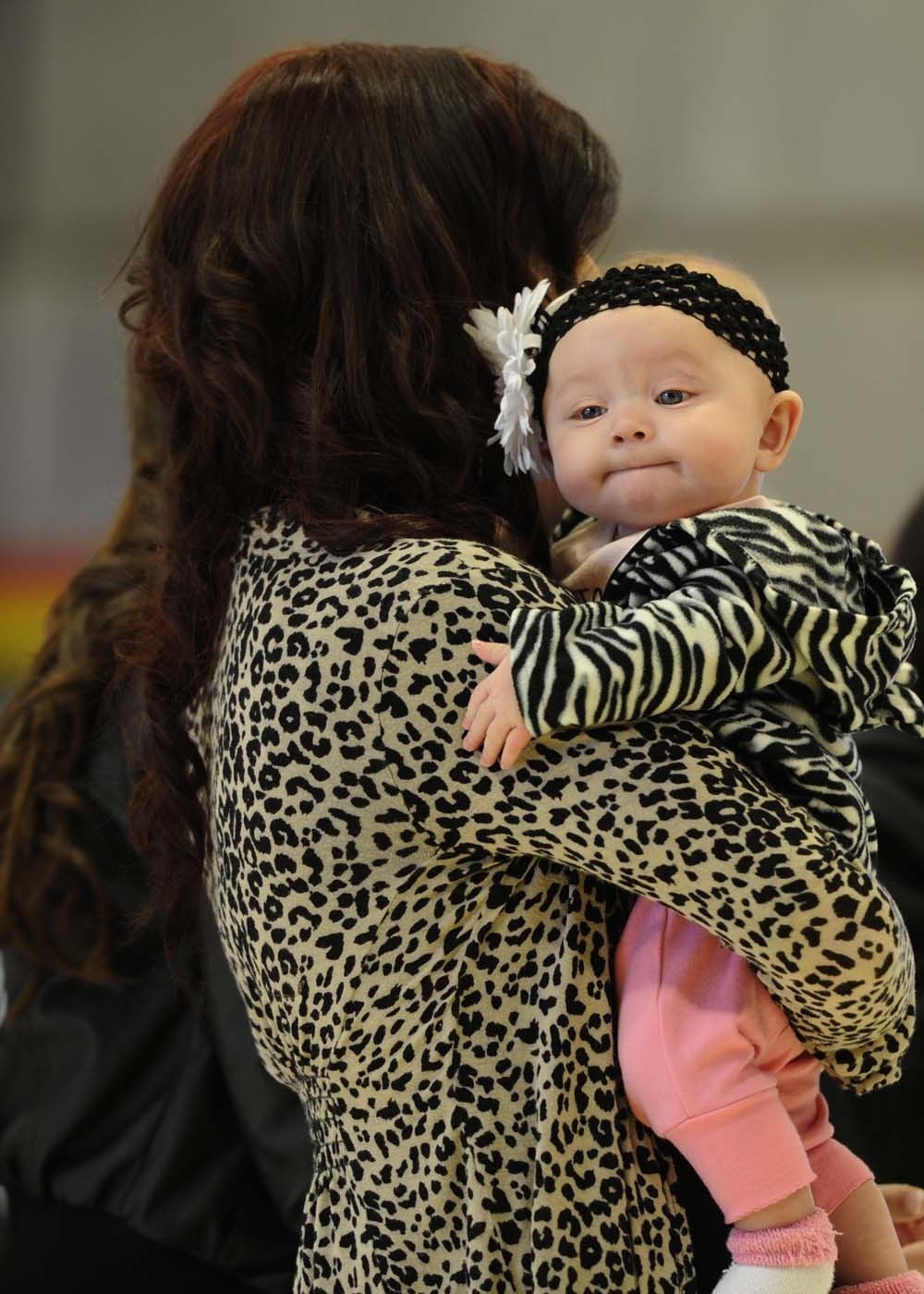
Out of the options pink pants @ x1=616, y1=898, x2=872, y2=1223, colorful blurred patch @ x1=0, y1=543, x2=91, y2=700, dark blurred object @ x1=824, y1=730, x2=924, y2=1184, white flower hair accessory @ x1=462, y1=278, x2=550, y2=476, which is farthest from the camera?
colorful blurred patch @ x1=0, y1=543, x2=91, y2=700

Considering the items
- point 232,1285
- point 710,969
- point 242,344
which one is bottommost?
point 232,1285

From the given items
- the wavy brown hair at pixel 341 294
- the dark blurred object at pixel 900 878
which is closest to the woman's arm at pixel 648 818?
the wavy brown hair at pixel 341 294

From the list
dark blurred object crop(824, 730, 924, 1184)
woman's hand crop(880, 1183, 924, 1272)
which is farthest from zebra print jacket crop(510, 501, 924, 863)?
dark blurred object crop(824, 730, 924, 1184)

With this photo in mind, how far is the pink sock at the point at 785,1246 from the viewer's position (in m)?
1.18

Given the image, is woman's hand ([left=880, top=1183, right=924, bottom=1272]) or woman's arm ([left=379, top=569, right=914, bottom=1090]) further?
woman's hand ([left=880, top=1183, right=924, bottom=1272])

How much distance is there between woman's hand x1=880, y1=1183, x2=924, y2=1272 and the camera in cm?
155

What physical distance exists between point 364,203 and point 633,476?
0.32 meters

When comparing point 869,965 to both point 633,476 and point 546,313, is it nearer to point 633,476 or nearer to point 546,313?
point 633,476

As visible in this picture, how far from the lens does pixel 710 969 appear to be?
1205mm

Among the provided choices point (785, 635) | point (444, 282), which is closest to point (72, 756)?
point (444, 282)

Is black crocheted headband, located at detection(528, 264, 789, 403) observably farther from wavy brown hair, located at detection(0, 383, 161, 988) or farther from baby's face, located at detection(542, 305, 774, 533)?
wavy brown hair, located at detection(0, 383, 161, 988)

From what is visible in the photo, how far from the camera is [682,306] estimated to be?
125cm

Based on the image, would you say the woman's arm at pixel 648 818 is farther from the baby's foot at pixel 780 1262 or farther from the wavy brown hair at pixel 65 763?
the wavy brown hair at pixel 65 763

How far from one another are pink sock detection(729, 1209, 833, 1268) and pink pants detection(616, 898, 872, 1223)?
0.02 m
